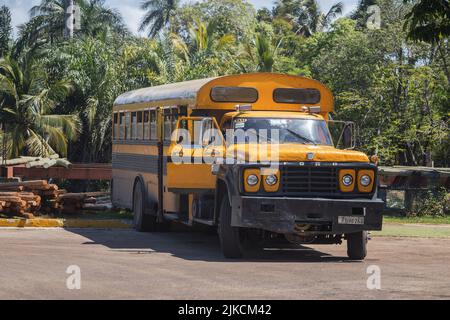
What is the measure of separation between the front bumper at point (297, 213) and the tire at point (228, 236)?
40cm

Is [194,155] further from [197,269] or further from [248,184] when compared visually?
[197,269]

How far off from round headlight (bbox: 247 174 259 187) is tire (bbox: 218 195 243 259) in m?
0.70

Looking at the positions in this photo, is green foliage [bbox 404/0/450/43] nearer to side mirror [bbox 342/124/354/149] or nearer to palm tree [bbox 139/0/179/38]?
side mirror [bbox 342/124/354/149]

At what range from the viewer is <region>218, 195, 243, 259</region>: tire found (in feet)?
53.0

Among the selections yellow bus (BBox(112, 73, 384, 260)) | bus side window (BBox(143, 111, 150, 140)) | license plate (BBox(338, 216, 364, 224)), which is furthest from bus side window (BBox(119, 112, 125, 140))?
license plate (BBox(338, 216, 364, 224))

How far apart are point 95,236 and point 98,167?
7.71 metres

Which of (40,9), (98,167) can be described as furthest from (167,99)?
(40,9)

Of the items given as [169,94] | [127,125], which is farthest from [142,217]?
[127,125]

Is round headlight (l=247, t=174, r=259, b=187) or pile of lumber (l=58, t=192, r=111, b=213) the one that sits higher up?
round headlight (l=247, t=174, r=259, b=187)

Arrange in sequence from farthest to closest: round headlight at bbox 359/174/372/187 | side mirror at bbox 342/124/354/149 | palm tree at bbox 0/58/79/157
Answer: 1. palm tree at bbox 0/58/79/157
2. side mirror at bbox 342/124/354/149
3. round headlight at bbox 359/174/372/187

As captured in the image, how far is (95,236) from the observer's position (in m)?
20.5

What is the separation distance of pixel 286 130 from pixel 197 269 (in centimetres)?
370

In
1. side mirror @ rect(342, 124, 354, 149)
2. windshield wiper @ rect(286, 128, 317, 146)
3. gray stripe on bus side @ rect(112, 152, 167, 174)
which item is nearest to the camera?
windshield wiper @ rect(286, 128, 317, 146)
